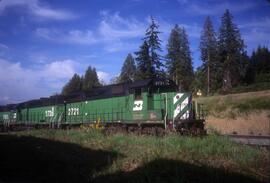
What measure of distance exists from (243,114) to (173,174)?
1487 cm

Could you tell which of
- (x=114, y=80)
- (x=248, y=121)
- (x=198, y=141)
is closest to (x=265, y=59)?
(x=248, y=121)

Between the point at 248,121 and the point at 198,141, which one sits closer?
the point at 198,141

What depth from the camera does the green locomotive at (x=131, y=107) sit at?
18.1m

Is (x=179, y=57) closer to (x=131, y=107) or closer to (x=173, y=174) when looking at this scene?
(x=131, y=107)

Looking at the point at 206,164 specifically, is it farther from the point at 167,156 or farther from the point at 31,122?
the point at 31,122

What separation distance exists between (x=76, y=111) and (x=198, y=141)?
17234mm

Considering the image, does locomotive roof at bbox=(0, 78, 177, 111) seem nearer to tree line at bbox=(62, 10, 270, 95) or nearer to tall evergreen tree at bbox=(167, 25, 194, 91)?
tree line at bbox=(62, 10, 270, 95)

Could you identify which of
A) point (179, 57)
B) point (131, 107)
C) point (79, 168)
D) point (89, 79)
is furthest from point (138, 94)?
point (89, 79)

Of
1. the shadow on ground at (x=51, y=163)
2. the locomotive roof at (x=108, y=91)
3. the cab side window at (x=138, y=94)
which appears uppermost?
the locomotive roof at (x=108, y=91)

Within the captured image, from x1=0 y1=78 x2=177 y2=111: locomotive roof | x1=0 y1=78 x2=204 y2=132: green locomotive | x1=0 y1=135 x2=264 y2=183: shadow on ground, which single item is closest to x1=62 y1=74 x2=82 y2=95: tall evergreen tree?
x1=0 y1=78 x2=177 y2=111: locomotive roof

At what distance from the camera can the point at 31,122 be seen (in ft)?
106

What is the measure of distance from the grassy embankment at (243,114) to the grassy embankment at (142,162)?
20.4 feet

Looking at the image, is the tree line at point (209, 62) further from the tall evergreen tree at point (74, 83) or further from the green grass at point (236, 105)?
the tall evergreen tree at point (74, 83)

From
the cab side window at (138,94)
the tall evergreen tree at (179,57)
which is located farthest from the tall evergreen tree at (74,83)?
the cab side window at (138,94)
